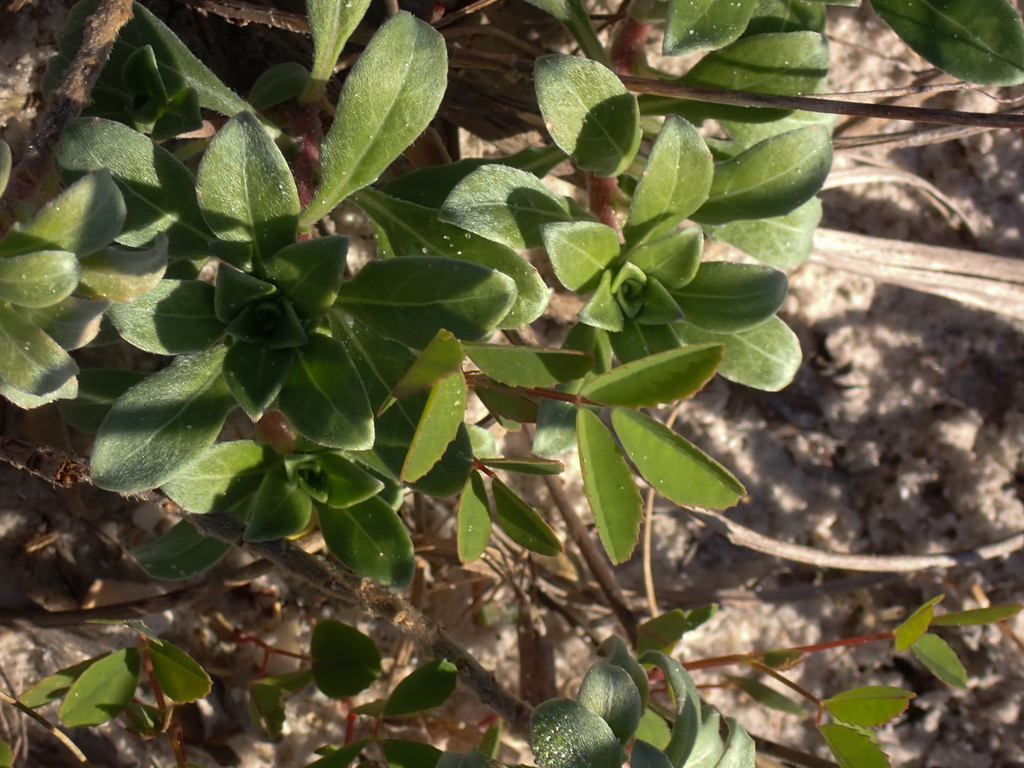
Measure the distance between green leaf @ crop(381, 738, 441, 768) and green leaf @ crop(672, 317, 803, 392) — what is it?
0.91m

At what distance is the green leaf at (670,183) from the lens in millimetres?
1449

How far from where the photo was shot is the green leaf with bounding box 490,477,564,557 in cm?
146

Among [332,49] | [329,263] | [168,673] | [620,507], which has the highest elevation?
[332,49]

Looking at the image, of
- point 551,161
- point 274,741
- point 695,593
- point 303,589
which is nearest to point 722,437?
point 695,593

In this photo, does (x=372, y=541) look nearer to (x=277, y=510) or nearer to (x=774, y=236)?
(x=277, y=510)

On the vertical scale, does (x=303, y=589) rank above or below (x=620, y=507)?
below

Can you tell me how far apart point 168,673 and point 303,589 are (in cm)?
74

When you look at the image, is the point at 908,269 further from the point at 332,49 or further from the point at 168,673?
the point at 168,673

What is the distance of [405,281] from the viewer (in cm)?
132

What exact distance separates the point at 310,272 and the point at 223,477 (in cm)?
45

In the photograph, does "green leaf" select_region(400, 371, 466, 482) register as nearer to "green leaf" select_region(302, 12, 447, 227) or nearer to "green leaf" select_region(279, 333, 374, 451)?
"green leaf" select_region(279, 333, 374, 451)

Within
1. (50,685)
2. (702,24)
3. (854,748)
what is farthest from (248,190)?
(854,748)

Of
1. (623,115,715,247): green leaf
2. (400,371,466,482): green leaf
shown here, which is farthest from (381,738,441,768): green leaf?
(623,115,715,247): green leaf

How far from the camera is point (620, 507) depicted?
1317 millimetres
